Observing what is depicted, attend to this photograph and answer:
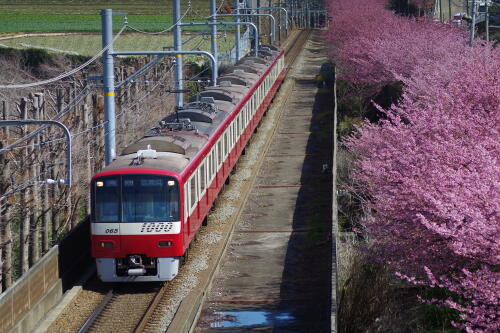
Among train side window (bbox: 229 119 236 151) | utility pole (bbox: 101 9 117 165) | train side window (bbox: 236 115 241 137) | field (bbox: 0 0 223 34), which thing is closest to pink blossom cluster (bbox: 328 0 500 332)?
train side window (bbox: 229 119 236 151)

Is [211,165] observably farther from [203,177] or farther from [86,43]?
[86,43]

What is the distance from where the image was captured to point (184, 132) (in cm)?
2022

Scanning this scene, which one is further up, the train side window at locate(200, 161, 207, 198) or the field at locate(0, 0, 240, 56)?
the field at locate(0, 0, 240, 56)

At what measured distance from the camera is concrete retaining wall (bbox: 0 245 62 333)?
1378 cm

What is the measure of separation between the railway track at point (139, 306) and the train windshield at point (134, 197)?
1.44 m

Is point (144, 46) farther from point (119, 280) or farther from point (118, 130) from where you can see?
point (119, 280)

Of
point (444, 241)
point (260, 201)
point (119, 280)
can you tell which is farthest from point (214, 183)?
point (444, 241)

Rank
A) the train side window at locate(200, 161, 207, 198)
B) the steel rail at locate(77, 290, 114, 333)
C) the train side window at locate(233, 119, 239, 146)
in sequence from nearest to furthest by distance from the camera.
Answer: the steel rail at locate(77, 290, 114, 333), the train side window at locate(200, 161, 207, 198), the train side window at locate(233, 119, 239, 146)

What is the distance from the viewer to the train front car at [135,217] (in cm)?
1612

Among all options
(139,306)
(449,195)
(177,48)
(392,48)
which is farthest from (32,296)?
(392,48)

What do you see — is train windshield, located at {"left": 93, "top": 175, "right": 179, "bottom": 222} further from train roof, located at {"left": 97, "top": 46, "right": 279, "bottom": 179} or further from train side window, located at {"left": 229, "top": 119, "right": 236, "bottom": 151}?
train side window, located at {"left": 229, "top": 119, "right": 236, "bottom": 151}

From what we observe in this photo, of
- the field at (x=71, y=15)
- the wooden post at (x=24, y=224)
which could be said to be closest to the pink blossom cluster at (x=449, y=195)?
the wooden post at (x=24, y=224)

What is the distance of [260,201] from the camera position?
24.1 meters

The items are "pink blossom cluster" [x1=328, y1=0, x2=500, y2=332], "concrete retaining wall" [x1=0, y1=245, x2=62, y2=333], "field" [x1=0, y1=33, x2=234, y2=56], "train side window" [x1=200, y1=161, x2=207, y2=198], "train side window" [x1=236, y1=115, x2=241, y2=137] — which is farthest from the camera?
"field" [x1=0, y1=33, x2=234, y2=56]
